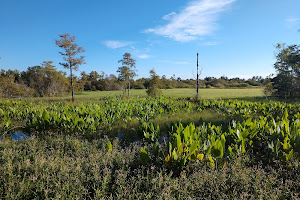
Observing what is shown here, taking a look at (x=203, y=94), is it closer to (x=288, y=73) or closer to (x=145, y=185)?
(x=288, y=73)

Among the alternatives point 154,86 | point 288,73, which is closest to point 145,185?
point 154,86

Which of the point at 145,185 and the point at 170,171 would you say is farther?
the point at 170,171

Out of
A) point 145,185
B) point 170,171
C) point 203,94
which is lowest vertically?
point 145,185

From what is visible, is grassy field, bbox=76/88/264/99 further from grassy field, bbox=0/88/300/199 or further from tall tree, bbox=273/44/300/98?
grassy field, bbox=0/88/300/199

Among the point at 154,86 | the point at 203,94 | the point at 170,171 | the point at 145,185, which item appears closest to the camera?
the point at 145,185

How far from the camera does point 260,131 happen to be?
3932mm

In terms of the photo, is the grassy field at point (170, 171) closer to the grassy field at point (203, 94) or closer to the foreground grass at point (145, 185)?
the foreground grass at point (145, 185)

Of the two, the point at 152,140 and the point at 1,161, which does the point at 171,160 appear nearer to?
the point at 152,140

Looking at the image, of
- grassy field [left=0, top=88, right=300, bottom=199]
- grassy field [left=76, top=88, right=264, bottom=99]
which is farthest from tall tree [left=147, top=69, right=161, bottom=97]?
grassy field [left=0, top=88, right=300, bottom=199]

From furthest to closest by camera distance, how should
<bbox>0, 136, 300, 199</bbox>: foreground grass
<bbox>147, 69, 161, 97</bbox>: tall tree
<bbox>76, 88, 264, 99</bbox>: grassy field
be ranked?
<bbox>76, 88, 264, 99</bbox>: grassy field → <bbox>147, 69, 161, 97</bbox>: tall tree → <bbox>0, 136, 300, 199</bbox>: foreground grass

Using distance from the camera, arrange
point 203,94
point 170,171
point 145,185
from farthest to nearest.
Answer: point 203,94
point 170,171
point 145,185

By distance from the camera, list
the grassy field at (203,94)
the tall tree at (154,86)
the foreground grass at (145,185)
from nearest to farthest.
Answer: the foreground grass at (145,185), the tall tree at (154,86), the grassy field at (203,94)

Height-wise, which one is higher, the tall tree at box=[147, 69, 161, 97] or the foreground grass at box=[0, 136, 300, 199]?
the tall tree at box=[147, 69, 161, 97]

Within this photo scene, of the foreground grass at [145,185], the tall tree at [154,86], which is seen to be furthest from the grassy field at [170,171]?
the tall tree at [154,86]
